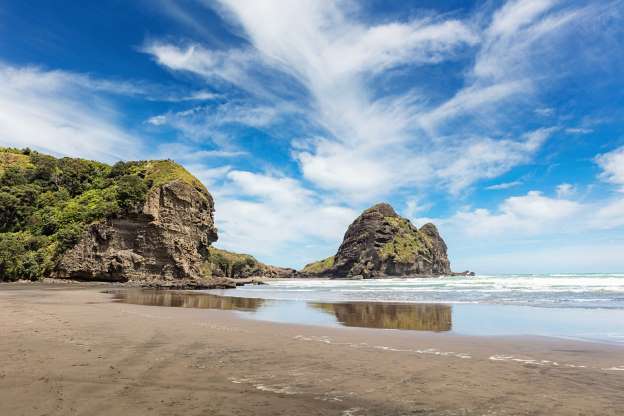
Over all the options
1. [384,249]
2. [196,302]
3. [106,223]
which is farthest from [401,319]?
[384,249]

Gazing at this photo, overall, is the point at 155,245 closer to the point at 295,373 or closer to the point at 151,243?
the point at 151,243

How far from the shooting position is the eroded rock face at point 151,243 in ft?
167

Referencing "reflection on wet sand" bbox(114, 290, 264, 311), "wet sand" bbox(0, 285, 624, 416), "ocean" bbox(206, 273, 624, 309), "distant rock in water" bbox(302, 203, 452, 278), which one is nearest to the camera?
"wet sand" bbox(0, 285, 624, 416)

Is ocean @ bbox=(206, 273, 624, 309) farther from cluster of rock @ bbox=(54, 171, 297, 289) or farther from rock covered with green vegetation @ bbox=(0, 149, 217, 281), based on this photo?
rock covered with green vegetation @ bbox=(0, 149, 217, 281)

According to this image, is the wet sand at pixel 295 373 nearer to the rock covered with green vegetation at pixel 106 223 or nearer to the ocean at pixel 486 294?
the ocean at pixel 486 294

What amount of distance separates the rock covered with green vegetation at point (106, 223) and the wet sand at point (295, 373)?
42749 mm

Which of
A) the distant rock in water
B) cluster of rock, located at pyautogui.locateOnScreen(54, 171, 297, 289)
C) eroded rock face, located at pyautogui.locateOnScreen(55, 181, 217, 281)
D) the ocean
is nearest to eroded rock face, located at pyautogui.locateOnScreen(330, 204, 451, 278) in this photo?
the distant rock in water

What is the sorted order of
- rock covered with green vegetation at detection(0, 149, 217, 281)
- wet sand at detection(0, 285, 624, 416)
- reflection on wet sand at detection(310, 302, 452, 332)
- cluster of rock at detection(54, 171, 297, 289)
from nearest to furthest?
1. wet sand at detection(0, 285, 624, 416)
2. reflection on wet sand at detection(310, 302, 452, 332)
3. rock covered with green vegetation at detection(0, 149, 217, 281)
4. cluster of rock at detection(54, 171, 297, 289)

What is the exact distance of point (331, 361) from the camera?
8.62 meters

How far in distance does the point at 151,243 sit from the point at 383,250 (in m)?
112

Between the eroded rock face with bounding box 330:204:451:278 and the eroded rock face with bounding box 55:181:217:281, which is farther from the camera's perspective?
the eroded rock face with bounding box 330:204:451:278

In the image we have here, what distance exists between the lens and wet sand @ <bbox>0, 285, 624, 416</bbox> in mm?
5562

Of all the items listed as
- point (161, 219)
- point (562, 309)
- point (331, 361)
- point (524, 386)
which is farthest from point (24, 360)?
point (161, 219)

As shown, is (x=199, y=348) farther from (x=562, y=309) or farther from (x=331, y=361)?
(x=562, y=309)
